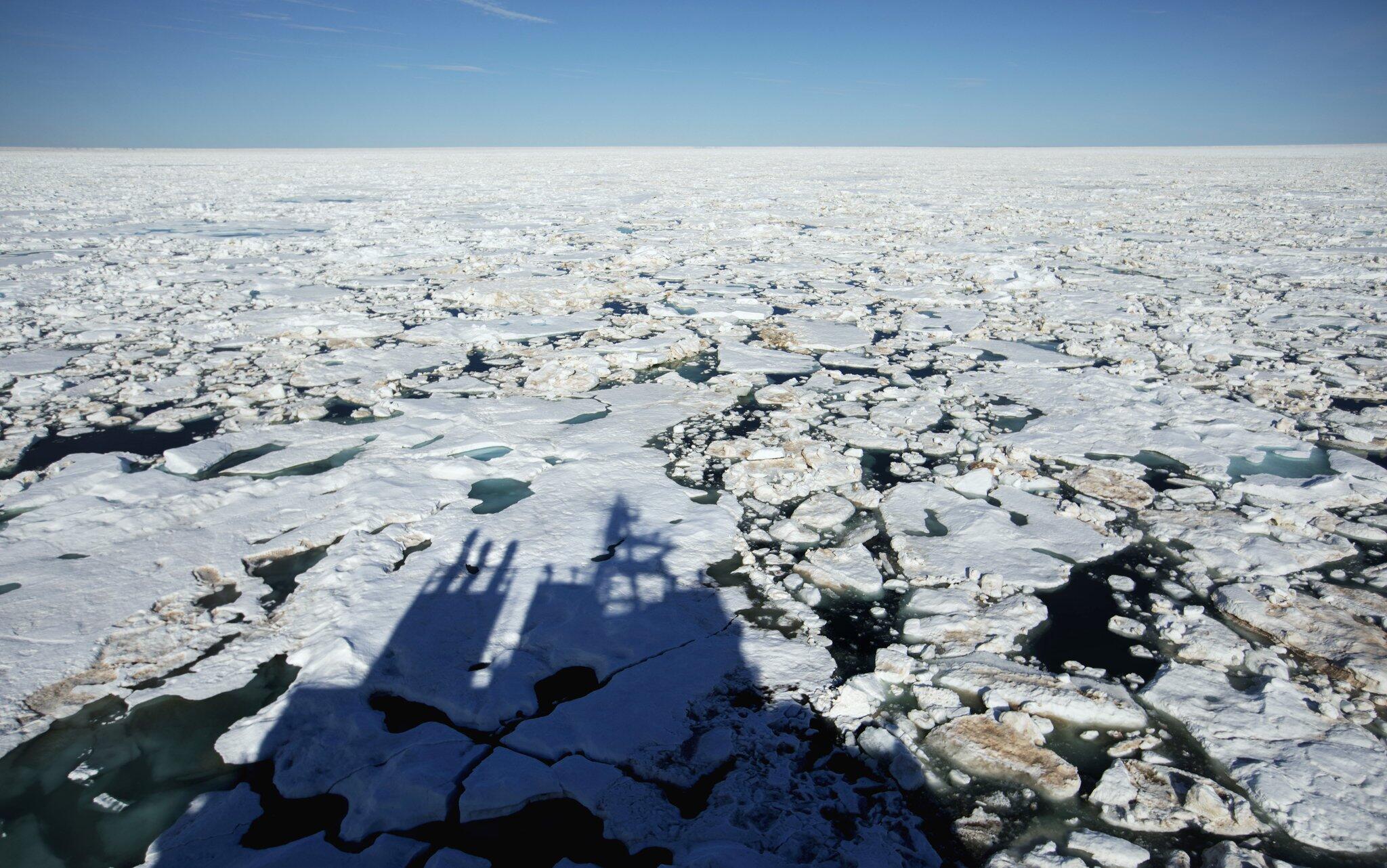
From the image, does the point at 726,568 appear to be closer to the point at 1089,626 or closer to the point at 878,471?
the point at 878,471

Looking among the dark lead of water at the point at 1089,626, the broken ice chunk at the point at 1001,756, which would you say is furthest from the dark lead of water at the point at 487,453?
the dark lead of water at the point at 1089,626

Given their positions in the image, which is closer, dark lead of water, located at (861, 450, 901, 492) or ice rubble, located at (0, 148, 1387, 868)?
ice rubble, located at (0, 148, 1387, 868)

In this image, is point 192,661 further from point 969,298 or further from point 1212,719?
point 969,298

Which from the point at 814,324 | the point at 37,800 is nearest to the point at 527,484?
the point at 37,800

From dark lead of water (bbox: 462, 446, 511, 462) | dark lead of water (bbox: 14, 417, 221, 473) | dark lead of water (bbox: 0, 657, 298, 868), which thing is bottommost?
dark lead of water (bbox: 0, 657, 298, 868)

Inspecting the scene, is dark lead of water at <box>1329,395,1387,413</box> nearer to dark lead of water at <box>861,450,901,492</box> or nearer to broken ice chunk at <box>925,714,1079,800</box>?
dark lead of water at <box>861,450,901,492</box>

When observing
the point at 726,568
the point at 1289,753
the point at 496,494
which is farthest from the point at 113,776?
the point at 1289,753

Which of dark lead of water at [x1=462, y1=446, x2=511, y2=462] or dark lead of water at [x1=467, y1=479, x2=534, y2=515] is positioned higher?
dark lead of water at [x1=462, y1=446, x2=511, y2=462]

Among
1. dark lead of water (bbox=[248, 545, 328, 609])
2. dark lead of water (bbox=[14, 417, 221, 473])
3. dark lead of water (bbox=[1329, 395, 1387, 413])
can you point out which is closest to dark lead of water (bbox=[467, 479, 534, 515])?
dark lead of water (bbox=[248, 545, 328, 609])
